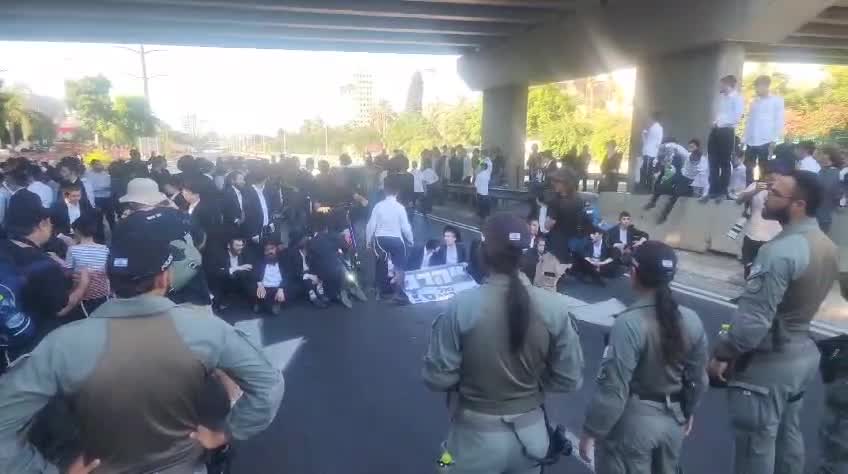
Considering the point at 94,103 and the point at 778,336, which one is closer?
the point at 778,336

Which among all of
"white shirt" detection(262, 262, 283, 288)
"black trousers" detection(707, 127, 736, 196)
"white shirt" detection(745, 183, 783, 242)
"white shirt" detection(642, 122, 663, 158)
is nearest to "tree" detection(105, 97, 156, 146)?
"white shirt" detection(642, 122, 663, 158)

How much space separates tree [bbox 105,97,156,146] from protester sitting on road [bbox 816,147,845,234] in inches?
1743

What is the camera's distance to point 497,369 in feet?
8.18

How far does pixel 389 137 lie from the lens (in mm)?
53344

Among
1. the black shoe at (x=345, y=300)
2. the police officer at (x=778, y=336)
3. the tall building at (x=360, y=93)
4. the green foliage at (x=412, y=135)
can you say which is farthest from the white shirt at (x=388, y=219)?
the tall building at (x=360, y=93)

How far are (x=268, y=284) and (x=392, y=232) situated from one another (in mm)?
1835

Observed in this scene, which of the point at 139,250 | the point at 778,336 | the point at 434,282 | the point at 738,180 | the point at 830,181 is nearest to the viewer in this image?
the point at 139,250

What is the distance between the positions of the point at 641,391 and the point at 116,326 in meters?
2.19

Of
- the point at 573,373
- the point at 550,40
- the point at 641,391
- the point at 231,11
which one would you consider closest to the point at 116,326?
the point at 573,373

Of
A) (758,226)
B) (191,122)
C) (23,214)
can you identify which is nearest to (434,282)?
(758,226)

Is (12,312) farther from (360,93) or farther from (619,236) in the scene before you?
(360,93)

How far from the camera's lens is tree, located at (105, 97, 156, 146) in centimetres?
4459

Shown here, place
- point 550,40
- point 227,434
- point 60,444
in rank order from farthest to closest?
point 550,40, point 60,444, point 227,434

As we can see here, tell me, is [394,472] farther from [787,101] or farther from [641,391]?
[787,101]
